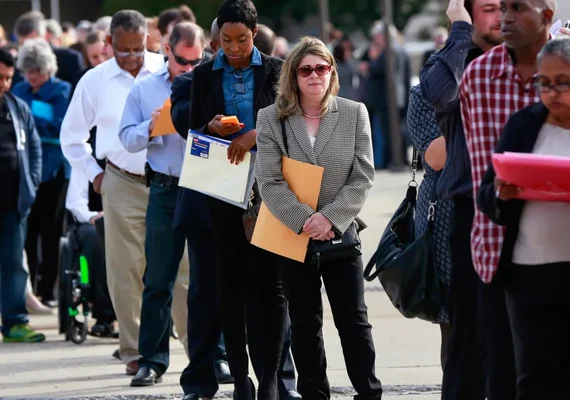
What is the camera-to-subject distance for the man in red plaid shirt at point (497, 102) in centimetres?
480

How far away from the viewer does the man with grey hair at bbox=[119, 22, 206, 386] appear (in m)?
7.52

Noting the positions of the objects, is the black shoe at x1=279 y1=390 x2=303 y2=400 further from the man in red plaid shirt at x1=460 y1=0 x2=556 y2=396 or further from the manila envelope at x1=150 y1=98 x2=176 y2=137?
the man in red plaid shirt at x1=460 y1=0 x2=556 y2=396

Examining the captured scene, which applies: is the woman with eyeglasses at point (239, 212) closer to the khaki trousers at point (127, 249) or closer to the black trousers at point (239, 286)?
the black trousers at point (239, 286)

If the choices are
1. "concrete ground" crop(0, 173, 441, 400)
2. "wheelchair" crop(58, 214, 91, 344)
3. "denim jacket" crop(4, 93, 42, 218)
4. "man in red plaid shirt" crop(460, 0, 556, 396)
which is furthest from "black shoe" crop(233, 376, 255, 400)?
"denim jacket" crop(4, 93, 42, 218)

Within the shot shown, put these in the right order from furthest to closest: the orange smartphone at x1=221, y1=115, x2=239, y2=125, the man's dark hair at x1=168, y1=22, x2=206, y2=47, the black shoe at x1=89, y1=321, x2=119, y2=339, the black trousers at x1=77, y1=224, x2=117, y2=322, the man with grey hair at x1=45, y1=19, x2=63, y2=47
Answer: the man with grey hair at x1=45, y1=19, x2=63, y2=47, the black shoe at x1=89, y1=321, x2=119, y2=339, the black trousers at x1=77, y1=224, x2=117, y2=322, the man's dark hair at x1=168, y1=22, x2=206, y2=47, the orange smartphone at x1=221, y1=115, x2=239, y2=125

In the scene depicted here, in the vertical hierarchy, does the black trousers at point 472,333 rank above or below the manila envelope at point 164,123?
below

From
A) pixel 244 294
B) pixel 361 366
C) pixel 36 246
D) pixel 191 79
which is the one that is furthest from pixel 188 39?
pixel 36 246

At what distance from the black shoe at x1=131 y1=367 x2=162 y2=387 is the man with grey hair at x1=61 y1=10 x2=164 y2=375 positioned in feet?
1.14

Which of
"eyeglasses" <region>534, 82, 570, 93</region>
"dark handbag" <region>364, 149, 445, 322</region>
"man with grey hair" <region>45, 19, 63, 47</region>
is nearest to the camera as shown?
"eyeglasses" <region>534, 82, 570, 93</region>

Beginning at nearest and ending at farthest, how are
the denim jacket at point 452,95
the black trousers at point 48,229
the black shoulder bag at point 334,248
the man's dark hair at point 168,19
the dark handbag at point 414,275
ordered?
the denim jacket at point 452,95 < the dark handbag at point 414,275 < the black shoulder bag at point 334,248 < the man's dark hair at point 168,19 < the black trousers at point 48,229

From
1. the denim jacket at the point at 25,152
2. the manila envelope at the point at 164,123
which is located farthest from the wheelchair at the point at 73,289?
the manila envelope at the point at 164,123

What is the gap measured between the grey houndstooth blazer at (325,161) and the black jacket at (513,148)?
60.8 inches

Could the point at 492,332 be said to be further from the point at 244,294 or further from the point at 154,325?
the point at 154,325

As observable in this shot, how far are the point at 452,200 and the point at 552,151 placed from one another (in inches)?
33.1
